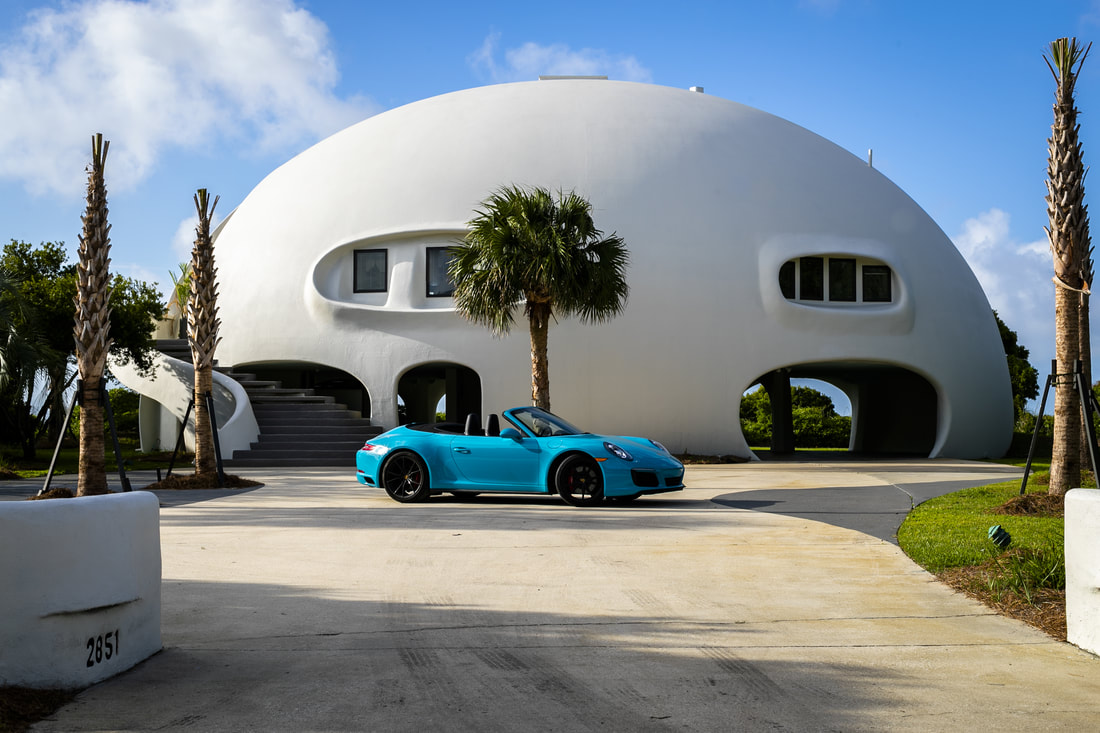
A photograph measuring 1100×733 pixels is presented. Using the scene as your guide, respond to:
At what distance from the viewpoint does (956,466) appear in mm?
21797

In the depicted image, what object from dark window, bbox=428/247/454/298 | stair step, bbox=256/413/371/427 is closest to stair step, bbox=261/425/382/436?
stair step, bbox=256/413/371/427

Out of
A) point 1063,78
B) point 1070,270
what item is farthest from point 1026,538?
point 1063,78

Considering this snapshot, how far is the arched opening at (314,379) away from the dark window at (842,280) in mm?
12706

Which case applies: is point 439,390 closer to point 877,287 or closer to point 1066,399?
point 877,287

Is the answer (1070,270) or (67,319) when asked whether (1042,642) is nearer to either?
(1070,270)

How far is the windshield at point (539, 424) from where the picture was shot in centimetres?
1251

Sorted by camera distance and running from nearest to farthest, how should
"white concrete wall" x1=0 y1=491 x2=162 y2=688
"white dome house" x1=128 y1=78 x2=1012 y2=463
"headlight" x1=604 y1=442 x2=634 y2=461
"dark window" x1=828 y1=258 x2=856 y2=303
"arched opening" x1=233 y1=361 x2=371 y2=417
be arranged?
1. "white concrete wall" x1=0 y1=491 x2=162 y2=688
2. "headlight" x1=604 y1=442 x2=634 y2=461
3. "white dome house" x1=128 y1=78 x2=1012 y2=463
4. "dark window" x1=828 y1=258 x2=856 y2=303
5. "arched opening" x1=233 y1=361 x2=371 y2=417

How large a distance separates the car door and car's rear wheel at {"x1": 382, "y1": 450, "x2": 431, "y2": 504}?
1.93ft

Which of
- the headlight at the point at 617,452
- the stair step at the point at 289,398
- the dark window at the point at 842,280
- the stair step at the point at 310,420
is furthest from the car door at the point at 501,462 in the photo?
the dark window at the point at 842,280

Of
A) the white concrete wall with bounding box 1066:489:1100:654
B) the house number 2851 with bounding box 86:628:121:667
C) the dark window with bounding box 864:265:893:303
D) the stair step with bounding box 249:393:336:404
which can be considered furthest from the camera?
the dark window with bounding box 864:265:893:303

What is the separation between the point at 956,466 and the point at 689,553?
51.5 ft

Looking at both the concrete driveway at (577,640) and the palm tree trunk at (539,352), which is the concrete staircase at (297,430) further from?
the concrete driveway at (577,640)

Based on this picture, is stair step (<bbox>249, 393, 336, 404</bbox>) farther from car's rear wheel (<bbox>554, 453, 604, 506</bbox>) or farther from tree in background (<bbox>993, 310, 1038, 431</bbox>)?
tree in background (<bbox>993, 310, 1038, 431</bbox>)

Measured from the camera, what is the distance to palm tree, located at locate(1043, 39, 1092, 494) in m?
11.4
